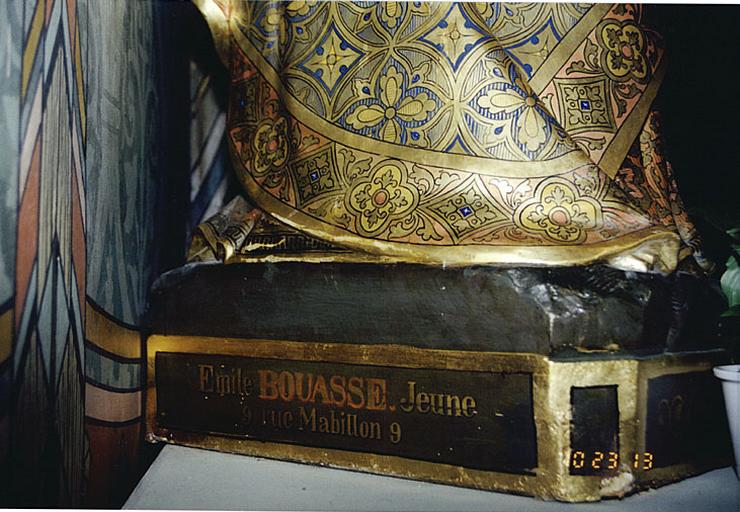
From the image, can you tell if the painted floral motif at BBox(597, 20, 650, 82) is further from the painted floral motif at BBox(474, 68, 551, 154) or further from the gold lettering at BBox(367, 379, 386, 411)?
the gold lettering at BBox(367, 379, 386, 411)

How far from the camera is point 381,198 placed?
1.33 metres

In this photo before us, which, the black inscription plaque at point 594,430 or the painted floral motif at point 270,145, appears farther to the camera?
the painted floral motif at point 270,145

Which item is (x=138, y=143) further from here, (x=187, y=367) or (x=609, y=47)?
(x=609, y=47)

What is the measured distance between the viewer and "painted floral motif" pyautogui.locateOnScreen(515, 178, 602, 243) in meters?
1.24

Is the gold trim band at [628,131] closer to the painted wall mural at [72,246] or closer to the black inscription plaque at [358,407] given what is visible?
the black inscription plaque at [358,407]

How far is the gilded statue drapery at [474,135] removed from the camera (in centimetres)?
126

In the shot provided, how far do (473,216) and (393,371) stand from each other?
0.30 m

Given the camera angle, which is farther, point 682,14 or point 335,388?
point 682,14

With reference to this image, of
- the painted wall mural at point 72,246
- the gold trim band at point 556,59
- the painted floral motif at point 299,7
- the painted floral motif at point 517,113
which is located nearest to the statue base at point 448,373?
the painted wall mural at point 72,246

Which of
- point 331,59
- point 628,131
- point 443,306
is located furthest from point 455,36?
point 443,306

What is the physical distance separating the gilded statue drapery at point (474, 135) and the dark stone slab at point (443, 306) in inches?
2.0

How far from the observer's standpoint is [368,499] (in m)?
1.13

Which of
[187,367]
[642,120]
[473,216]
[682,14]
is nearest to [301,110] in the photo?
[473,216]

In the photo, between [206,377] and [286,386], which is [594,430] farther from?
[206,377]
